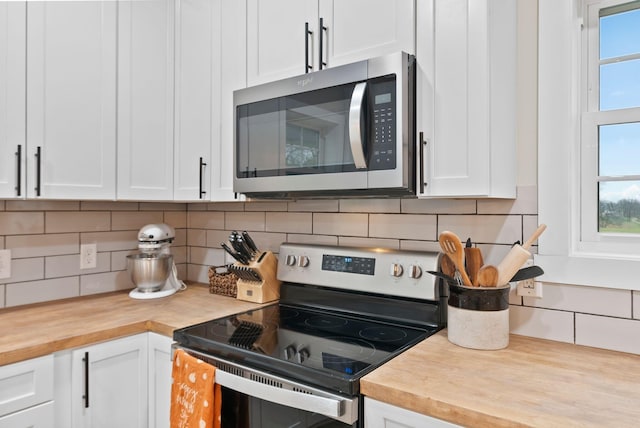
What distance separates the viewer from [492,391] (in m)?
0.96

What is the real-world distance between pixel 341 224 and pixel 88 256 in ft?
4.05

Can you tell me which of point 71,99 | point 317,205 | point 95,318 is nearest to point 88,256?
point 95,318

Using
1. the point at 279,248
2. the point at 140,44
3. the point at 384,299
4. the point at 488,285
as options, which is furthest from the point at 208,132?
the point at 488,285

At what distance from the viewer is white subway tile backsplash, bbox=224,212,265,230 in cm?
213

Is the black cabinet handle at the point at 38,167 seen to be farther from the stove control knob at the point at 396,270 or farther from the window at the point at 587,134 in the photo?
the window at the point at 587,134

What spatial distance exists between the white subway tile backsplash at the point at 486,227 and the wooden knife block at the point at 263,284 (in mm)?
766

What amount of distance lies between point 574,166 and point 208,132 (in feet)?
4.76

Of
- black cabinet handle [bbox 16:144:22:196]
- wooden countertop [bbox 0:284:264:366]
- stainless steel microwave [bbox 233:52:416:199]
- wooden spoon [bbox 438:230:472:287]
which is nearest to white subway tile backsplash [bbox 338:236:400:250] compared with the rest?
stainless steel microwave [bbox 233:52:416:199]

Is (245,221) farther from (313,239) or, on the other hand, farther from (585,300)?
(585,300)

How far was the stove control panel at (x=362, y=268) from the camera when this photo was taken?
151 cm

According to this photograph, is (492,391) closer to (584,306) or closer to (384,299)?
(584,306)

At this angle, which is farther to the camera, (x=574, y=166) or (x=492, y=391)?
(x=574, y=166)

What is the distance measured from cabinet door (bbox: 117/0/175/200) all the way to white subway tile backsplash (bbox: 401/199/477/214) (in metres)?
1.11

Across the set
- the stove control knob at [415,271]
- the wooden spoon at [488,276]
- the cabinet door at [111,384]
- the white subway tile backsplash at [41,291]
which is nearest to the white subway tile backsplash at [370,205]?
the stove control knob at [415,271]
